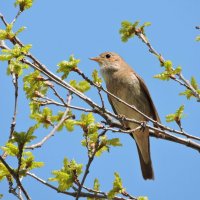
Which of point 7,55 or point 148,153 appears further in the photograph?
point 148,153

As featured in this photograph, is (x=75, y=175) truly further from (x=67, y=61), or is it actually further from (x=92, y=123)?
(x=67, y=61)

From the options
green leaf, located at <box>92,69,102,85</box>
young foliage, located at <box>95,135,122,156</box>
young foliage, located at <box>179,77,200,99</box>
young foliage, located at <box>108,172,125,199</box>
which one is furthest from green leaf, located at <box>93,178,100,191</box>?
young foliage, located at <box>179,77,200,99</box>

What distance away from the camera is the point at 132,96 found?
8.64m

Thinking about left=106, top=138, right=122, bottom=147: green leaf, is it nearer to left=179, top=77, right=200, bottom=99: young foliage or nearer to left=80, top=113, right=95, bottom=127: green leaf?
left=80, top=113, right=95, bottom=127: green leaf

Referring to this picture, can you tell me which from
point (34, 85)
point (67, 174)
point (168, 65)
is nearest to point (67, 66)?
point (34, 85)

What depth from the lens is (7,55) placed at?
15.7 ft

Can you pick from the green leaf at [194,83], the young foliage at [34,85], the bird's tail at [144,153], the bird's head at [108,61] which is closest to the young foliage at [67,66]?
the young foliage at [34,85]

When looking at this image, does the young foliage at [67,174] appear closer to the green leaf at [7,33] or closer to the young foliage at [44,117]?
the young foliage at [44,117]

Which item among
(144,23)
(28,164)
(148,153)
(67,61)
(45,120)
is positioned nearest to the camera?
(28,164)

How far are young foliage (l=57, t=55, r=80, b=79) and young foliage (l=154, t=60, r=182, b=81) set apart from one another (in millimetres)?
1357

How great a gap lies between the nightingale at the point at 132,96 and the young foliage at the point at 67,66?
11.6 feet

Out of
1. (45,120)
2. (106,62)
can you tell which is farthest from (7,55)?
(106,62)

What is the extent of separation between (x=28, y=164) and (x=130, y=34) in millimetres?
2784

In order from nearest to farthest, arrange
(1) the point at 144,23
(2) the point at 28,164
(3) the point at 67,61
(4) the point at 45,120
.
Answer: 1. (2) the point at 28,164
2. (3) the point at 67,61
3. (4) the point at 45,120
4. (1) the point at 144,23
